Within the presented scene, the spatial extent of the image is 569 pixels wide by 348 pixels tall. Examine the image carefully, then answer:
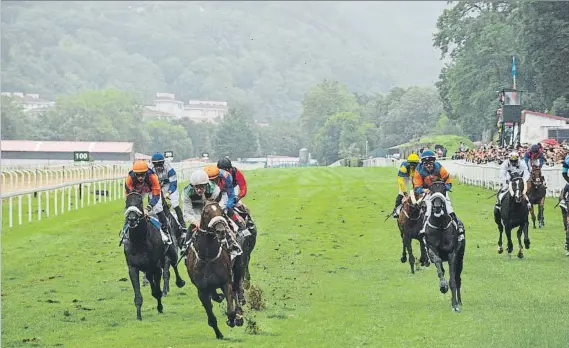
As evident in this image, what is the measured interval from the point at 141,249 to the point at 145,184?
978 millimetres

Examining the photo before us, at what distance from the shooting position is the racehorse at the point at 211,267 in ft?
42.9

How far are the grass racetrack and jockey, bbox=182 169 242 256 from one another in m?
1.17

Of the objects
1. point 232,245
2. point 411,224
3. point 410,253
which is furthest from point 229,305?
point 411,224

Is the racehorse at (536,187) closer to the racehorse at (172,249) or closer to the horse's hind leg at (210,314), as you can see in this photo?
the racehorse at (172,249)

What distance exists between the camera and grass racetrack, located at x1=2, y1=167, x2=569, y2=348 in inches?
515

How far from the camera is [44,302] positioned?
17.4m

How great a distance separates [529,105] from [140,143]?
10213 centimetres

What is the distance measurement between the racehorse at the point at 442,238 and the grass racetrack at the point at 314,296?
512mm

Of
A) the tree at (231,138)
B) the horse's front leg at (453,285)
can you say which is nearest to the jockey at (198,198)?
the horse's front leg at (453,285)

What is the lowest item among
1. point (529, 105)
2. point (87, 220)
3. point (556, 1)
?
point (87, 220)

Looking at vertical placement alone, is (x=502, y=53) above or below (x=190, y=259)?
above

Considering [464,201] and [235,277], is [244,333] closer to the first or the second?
[235,277]

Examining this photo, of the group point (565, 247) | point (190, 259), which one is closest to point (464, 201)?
point (565, 247)

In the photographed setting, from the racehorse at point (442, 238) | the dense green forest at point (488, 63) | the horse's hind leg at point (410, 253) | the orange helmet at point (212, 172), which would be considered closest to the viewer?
the orange helmet at point (212, 172)
